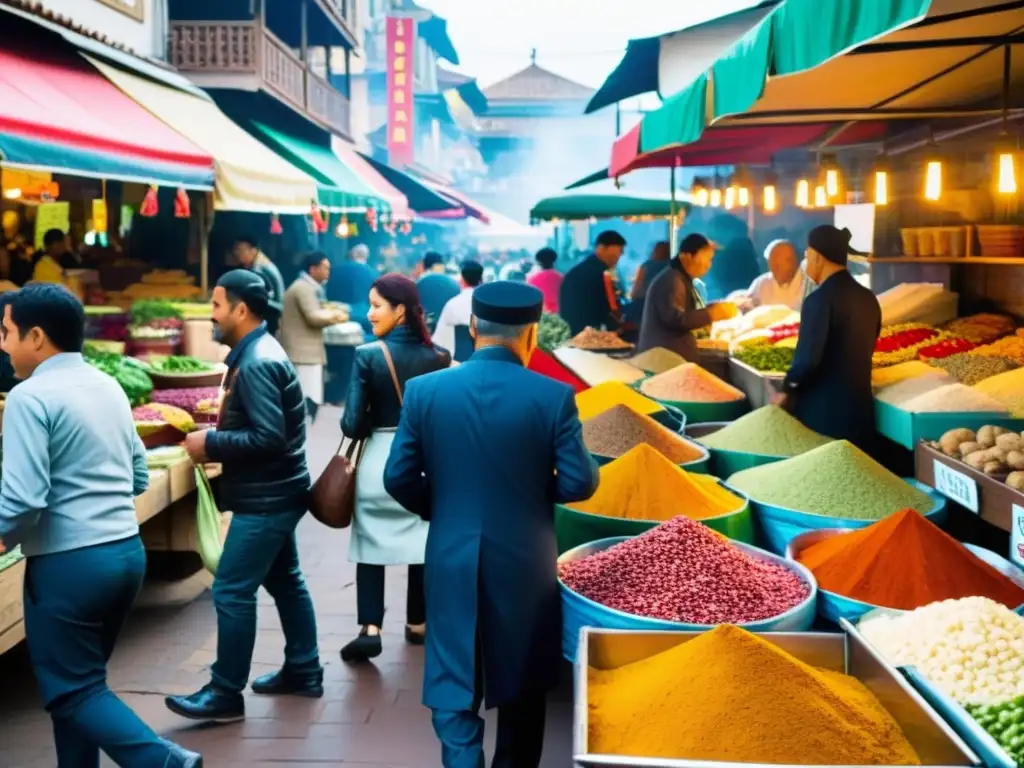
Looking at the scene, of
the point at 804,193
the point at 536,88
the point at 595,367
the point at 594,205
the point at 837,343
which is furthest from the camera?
the point at 536,88

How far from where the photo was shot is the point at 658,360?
25.3ft

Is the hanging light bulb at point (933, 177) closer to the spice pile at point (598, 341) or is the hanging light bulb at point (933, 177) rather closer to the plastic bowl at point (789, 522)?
the plastic bowl at point (789, 522)

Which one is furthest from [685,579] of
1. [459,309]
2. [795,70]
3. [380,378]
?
[459,309]

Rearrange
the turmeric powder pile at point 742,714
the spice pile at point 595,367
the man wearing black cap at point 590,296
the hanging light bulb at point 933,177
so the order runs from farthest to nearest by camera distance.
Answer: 1. the man wearing black cap at point 590,296
2. the spice pile at point 595,367
3. the hanging light bulb at point 933,177
4. the turmeric powder pile at point 742,714

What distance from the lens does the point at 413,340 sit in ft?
17.0

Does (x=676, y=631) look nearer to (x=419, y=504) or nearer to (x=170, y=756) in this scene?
(x=419, y=504)

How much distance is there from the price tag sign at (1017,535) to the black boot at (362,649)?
3009mm

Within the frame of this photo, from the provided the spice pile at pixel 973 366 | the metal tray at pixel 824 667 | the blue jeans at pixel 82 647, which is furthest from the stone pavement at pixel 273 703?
the spice pile at pixel 973 366

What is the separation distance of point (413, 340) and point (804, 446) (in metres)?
1.94

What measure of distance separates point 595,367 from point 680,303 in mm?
773

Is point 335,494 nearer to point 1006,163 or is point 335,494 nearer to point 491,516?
point 491,516

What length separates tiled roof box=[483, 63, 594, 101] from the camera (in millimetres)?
59500

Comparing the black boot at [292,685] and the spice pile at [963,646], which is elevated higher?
the spice pile at [963,646]

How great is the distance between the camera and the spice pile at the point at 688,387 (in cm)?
662
